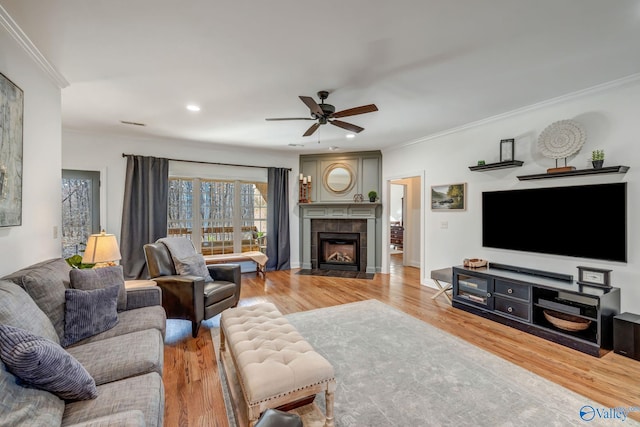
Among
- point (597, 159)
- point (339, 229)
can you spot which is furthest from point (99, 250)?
point (597, 159)

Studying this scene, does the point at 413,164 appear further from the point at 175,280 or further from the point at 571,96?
the point at 175,280

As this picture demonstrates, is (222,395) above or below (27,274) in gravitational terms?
below

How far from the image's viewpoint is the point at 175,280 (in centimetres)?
305

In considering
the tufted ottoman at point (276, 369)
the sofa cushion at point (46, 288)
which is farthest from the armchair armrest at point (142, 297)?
the tufted ottoman at point (276, 369)

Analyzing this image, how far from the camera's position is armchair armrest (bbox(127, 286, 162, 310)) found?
2493 mm

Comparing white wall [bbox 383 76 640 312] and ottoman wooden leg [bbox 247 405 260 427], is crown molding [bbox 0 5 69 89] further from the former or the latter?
white wall [bbox 383 76 640 312]

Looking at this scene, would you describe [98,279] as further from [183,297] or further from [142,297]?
[183,297]

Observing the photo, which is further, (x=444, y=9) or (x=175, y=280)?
(x=175, y=280)

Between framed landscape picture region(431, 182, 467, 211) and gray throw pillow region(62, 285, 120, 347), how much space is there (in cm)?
439

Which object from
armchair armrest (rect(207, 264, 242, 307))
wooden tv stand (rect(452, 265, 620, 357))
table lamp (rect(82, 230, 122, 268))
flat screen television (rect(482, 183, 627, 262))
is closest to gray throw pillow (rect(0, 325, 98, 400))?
table lamp (rect(82, 230, 122, 268))

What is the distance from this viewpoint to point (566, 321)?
111 inches

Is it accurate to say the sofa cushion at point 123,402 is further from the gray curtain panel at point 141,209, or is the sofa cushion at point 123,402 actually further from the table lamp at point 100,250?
the gray curtain panel at point 141,209

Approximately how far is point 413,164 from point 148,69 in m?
4.23

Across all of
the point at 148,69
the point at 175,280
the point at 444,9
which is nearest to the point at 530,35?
the point at 444,9
